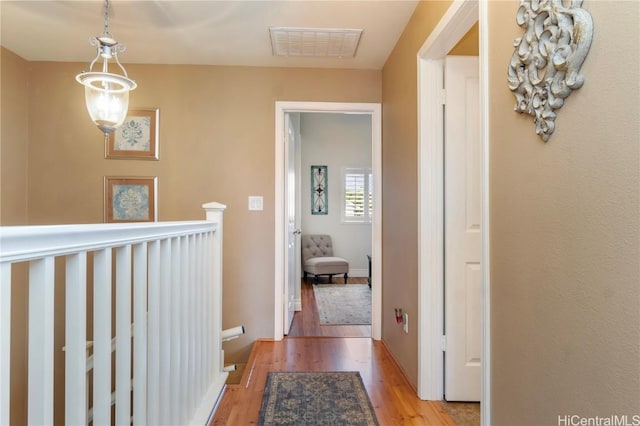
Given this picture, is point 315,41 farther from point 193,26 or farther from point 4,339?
point 4,339

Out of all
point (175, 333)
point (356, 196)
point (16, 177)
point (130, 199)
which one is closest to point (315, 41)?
point (130, 199)

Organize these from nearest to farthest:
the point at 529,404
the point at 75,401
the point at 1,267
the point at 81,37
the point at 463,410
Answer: the point at 1,267
the point at 75,401
the point at 529,404
the point at 463,410
the point at 81,37

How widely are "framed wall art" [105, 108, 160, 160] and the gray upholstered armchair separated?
3101 millimetres

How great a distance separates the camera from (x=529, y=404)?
1.03 m

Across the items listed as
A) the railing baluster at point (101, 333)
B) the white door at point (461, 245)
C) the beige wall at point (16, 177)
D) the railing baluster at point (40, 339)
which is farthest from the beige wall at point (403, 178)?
the beige wall at point (16, 177)

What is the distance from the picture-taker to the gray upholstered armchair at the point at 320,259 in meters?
5.31

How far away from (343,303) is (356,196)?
239 centimetres

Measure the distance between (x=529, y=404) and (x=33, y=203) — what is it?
3.75m

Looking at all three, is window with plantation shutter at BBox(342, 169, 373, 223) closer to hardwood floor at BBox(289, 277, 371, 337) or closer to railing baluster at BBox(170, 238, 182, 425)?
hardwood floor at BBox(289, 277, 371, 337)

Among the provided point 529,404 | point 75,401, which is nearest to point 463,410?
point 529,404

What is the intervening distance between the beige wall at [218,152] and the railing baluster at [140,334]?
179 cm

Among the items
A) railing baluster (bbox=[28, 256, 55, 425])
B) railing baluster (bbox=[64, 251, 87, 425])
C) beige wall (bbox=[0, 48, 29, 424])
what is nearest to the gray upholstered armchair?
beige wall (bbox=[0, 48, 29, 424])

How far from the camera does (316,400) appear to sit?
1.91 metres

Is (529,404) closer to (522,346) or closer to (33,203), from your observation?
(522,346)
